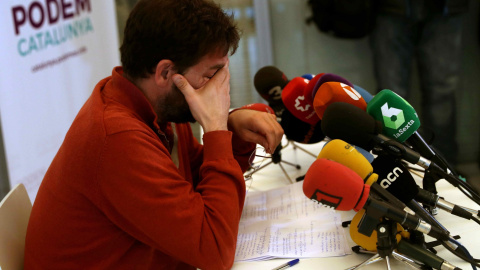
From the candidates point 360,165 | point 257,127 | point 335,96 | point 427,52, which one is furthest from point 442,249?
point 427,52

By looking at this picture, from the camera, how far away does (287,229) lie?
115 cm

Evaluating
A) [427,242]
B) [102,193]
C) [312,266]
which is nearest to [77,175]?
[102,193]

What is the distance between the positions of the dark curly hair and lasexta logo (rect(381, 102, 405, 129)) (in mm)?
354

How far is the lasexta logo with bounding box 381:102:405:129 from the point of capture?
103 centimetres

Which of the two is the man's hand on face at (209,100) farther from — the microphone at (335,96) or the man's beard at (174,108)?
the microphone at (335,96)

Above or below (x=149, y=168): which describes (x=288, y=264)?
below

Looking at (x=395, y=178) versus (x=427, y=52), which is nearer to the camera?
(x=395, y=178)

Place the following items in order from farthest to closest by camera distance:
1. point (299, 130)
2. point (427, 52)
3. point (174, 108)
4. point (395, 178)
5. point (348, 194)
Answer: point (427, 52) → point (299, 130) → point (174, 108) → point (395, 178) → point (348, 194)

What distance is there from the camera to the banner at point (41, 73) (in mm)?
2084

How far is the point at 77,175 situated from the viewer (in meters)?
0.94

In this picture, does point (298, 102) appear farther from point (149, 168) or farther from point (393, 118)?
point (149, 168)

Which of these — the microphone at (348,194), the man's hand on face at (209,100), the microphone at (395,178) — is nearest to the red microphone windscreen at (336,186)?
the microphone at (348,194)

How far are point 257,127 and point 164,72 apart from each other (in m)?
0.30

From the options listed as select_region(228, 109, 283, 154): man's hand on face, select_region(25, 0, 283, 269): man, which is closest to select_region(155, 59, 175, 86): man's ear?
select_region(25, 0, 283, 269): man
